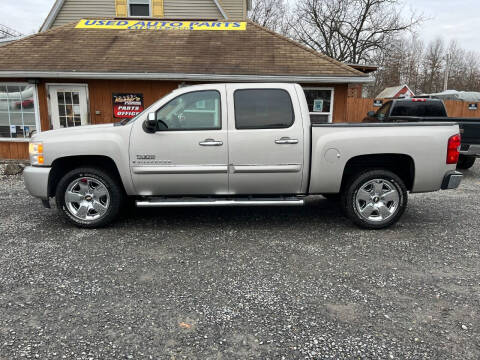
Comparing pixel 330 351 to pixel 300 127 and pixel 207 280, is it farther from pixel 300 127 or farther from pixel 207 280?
pixel 300 127

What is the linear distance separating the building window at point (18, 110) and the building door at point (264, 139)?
8001mm

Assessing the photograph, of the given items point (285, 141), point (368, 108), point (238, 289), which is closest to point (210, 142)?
point (285, 141)

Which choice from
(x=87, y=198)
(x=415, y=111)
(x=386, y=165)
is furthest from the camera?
(x=415, y=111)

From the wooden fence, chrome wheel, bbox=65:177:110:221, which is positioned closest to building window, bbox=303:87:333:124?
chrome wheel, bbox=65:177:110:221

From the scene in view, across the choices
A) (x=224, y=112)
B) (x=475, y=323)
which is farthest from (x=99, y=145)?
(x=475, y=323)

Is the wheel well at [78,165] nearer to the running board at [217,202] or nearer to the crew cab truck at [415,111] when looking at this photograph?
the running board at [217,202]

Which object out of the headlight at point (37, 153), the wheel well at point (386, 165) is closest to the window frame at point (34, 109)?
the headlight at point (37, 153)

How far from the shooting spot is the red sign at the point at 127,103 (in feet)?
34.2

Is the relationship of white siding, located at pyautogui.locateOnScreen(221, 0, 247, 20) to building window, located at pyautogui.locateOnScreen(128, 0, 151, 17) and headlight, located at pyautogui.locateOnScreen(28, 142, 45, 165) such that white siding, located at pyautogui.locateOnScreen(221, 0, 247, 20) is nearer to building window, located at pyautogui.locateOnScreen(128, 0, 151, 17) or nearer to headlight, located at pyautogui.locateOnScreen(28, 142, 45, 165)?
building window, located at pyautogui.locateOnScreen(128, 0, 151, 17)

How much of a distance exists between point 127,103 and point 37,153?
20.0 ft

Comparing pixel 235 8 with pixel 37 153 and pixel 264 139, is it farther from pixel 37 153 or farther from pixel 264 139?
pixel 37 153

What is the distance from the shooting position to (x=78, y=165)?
16.1ft

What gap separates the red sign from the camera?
34.2ft

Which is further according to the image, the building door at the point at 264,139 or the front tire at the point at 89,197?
the front tire at the point at 89,197
